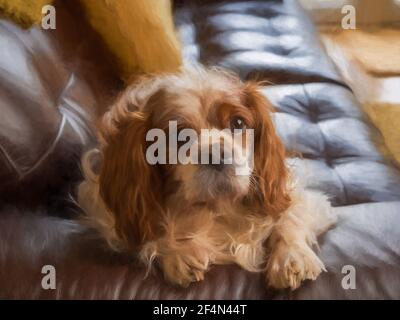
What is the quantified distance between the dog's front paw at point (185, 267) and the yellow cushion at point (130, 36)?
31 cm

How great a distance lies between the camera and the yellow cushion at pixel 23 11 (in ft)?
3.43

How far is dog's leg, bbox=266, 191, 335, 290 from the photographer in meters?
1.01

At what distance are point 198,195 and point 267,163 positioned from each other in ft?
0.41

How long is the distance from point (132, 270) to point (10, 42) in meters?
0.42

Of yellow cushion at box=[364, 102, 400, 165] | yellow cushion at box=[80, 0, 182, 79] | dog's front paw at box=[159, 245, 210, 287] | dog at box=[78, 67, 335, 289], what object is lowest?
dog's front paw at box=[159, 245, 210, 287]

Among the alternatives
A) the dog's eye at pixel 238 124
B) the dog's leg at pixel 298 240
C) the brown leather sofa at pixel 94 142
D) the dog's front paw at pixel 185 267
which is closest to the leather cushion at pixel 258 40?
the brown leather sofa at pixel 94 142

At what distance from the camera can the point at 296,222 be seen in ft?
3.46

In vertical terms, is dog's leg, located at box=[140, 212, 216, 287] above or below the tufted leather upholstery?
below

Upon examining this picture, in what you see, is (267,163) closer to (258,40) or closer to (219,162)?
(219,162)

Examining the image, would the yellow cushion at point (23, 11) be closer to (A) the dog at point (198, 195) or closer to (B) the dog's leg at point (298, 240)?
(A) the dog at point (198, 195)

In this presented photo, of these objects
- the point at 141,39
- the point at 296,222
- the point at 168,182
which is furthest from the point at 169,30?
the point at 296,222

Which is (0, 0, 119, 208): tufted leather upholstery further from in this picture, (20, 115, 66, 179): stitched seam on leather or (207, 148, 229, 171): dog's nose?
(207, 148, 229, 171): dog's nose

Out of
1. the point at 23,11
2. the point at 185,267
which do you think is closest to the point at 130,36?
the point at 23,11

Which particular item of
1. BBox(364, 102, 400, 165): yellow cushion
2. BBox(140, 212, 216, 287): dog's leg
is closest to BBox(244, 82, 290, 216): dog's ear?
BBox(140, 212, 216, 287): dog's leg
